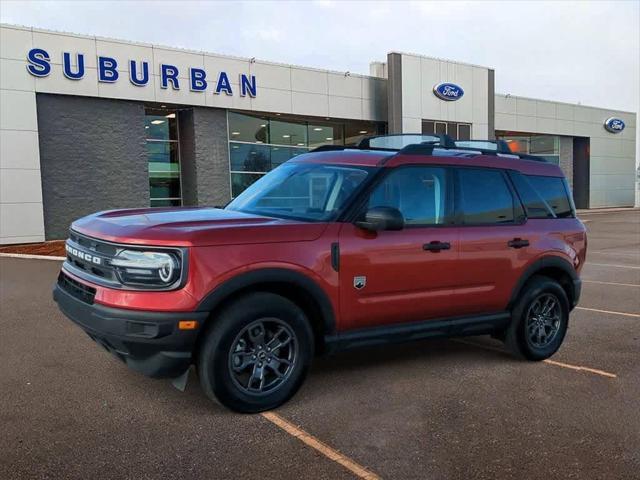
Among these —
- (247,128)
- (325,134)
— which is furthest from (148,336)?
(325,134)

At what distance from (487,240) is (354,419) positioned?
205 centimetres

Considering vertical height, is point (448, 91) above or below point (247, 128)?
above

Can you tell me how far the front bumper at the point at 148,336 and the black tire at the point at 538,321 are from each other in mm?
3046

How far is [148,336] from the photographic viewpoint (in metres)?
3.62

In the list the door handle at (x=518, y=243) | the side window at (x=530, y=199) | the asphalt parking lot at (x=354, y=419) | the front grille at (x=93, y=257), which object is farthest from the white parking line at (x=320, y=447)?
the side window at (x=530, y=199)

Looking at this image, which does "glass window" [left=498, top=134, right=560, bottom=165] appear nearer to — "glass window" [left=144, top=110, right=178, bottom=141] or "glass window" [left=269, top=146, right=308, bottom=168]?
"glass window" [left=269, top=146, right=308, bottom=168]

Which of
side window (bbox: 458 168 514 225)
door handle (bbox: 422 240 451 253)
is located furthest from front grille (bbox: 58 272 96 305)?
side window (bbox: 458 168 514 225)

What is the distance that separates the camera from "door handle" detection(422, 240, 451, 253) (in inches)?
183

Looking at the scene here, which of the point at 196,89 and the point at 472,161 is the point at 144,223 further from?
the point at 196,89

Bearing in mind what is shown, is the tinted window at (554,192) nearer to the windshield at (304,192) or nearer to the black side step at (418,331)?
the black side step at (418,331)

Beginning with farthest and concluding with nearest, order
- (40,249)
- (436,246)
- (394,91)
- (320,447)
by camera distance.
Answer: (394,91), (40,249), (436,246), (320,447)

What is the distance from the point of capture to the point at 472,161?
521 centimetres

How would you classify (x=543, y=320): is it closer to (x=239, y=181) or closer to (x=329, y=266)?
(x=329, y=266)

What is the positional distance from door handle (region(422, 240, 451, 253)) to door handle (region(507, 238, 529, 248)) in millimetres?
772
